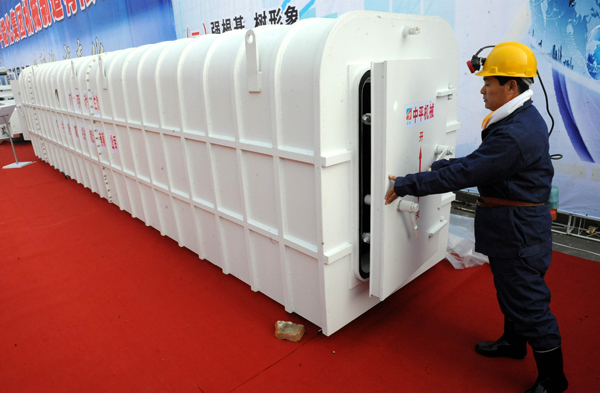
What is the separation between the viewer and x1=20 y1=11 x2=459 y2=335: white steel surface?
2.34 meters

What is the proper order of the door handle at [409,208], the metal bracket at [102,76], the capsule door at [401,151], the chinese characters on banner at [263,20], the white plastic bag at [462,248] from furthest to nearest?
the chinese characters on banner at [263,20] → the metal bracket at [102,76] → the white plastic bag at [462,248] → the door handle at [409,208] → the capsule door at [401,151]

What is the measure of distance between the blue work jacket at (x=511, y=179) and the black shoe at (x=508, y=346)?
2.08ft

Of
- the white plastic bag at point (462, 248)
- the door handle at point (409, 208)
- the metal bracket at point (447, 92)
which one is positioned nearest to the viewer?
the door handle at point (409, 208)

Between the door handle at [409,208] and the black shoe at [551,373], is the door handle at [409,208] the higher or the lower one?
the higher one

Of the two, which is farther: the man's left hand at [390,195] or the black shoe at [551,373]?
the man's left hand at [390,195]

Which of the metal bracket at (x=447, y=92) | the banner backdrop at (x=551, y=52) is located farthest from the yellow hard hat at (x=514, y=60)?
the banner backdrop at (x=551, y=52)

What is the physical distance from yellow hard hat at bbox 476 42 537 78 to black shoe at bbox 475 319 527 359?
148 centimetres

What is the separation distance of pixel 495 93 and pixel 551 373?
59.9 inches

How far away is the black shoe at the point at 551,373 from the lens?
2111mm

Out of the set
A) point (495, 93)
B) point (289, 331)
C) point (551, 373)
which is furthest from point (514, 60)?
point (289, 331)

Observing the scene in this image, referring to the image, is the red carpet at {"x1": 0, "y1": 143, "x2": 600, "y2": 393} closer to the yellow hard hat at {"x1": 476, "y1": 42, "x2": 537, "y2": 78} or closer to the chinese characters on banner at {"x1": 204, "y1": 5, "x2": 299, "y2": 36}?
the yellow hard hat at {"x1": 476, "y1": 42, "x2": 537, "y2": 78}

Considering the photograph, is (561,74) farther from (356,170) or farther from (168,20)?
(168,20)

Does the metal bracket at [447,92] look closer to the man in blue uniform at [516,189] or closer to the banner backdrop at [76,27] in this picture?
the man in blue uniform at [516,189]

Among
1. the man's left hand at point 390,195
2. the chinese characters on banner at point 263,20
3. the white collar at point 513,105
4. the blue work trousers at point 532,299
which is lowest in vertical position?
the blue work trousers at point 532,299
